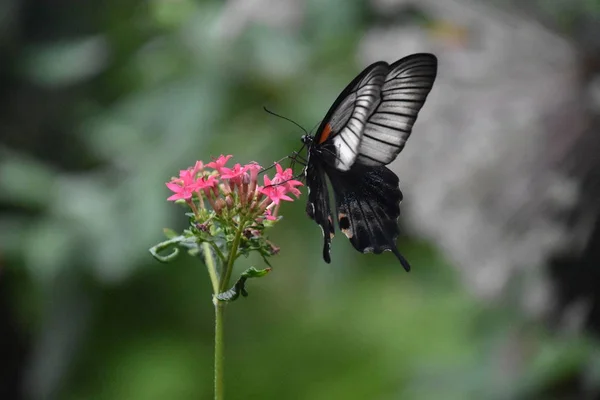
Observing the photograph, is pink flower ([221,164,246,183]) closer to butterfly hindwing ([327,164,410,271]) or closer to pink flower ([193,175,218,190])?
pink flower ([193,175,218,190])

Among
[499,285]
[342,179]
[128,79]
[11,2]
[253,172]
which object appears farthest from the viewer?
[11,2]

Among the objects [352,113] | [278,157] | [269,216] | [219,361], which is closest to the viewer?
[219,361]

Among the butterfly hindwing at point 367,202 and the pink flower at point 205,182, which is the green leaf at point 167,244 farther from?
the butterfly hindwing at point 367,202

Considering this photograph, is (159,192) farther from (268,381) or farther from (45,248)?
(268,381)

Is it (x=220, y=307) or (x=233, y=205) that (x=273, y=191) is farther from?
(x=220, y=307)

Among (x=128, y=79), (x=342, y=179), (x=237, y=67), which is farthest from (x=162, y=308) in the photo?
(x=342, y=179)

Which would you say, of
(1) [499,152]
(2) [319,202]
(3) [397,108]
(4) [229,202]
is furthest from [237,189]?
(1) [499,152]
